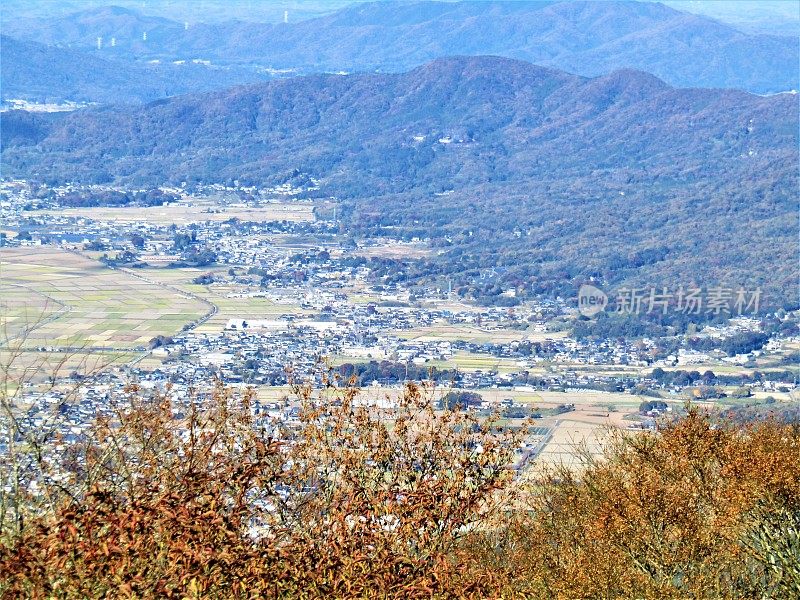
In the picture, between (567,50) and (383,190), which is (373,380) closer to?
(383,190)

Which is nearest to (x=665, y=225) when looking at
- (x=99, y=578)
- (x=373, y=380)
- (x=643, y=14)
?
(x=373, y=380)

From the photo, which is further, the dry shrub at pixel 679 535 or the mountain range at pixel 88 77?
the mountain range at pixel 88 77

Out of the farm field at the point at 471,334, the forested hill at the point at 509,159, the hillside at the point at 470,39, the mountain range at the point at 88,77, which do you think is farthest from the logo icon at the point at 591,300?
the hillside at the point at 470,39

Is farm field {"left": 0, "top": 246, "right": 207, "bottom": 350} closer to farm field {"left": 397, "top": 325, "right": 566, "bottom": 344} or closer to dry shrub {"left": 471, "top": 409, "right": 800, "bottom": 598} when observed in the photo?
farm field {"left": 397, "top": 325, "right": 566, "bottom": 344}

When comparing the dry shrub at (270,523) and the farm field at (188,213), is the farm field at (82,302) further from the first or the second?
the dry shrub at (270,523)

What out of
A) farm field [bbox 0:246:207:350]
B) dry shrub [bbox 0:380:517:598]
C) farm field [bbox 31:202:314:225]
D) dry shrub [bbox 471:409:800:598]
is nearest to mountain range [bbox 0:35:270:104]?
farm field [bbox 31:202:314:225]

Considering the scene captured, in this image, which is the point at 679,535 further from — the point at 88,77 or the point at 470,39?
the point at 470,39
